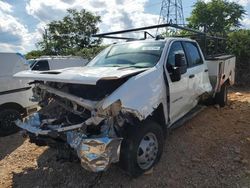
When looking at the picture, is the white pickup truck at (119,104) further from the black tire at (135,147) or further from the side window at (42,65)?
the side window at (42,65)

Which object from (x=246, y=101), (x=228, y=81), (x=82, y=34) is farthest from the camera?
(x=82, y=34)

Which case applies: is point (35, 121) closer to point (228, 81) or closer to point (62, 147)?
point (62, 147)

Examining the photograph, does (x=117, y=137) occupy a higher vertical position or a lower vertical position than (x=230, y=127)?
higher

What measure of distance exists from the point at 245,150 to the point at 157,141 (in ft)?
5.75

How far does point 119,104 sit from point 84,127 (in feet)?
1.81

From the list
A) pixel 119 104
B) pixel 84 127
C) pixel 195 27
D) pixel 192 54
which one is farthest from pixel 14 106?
pixel 195 27

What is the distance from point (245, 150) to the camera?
4.99 metres

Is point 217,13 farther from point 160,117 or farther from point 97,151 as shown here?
point 97,151

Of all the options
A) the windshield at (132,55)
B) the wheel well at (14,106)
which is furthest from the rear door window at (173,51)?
the wheel well at (14,106)

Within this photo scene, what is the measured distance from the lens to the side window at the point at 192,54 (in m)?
5.82

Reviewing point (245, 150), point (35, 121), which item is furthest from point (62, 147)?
point (245, 150)

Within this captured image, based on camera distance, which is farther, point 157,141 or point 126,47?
point 126,47

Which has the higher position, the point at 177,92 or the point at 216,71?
the point at 177,92

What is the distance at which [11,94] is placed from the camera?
6695 millimetres
